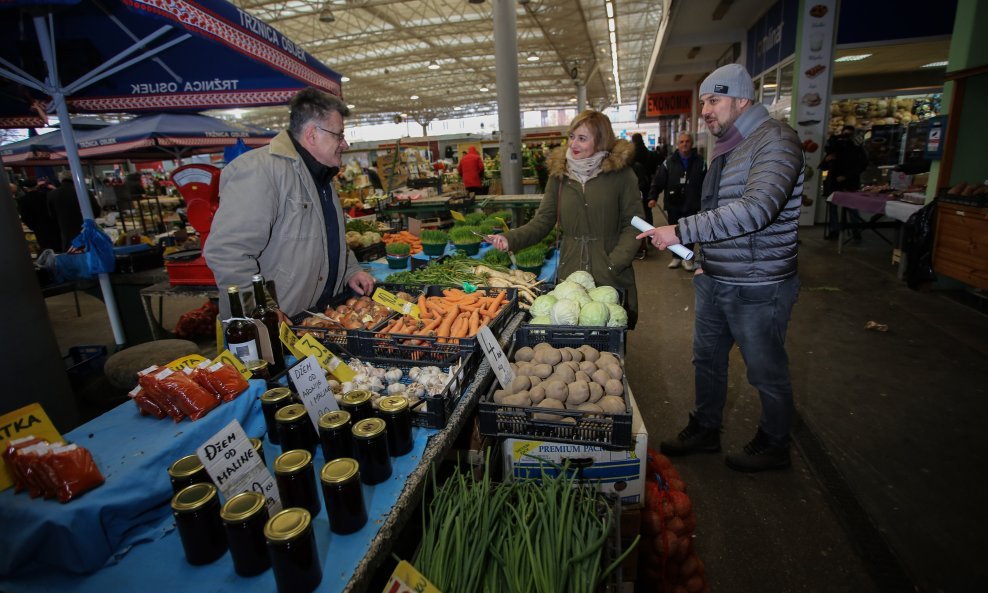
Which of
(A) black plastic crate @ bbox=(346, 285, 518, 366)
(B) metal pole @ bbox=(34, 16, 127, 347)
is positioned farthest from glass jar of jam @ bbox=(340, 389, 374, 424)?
(B) metal pole @ bbox=(34, 16, 127, 347)

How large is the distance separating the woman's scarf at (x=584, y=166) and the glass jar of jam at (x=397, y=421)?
2.09 meters

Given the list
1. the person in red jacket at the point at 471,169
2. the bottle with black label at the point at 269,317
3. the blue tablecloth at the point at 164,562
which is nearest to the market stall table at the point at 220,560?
the blue tablecloth at the point at 164,562

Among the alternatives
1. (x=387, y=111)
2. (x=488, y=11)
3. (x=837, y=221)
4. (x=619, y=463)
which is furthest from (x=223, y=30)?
(x=387, y=111)

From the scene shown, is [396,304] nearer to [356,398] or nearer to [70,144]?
[356,398]

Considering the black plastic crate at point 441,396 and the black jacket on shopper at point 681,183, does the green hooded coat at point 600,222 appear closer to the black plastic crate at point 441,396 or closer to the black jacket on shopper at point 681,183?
the black plastic crate at point 441,396

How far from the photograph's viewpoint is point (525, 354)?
2129 millimetres

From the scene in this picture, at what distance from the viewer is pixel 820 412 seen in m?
3.55

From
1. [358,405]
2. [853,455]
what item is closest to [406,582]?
[358,405]

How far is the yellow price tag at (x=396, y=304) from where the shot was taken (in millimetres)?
2276

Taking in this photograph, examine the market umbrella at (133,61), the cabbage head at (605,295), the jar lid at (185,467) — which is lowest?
the cabbage head at (605,295)

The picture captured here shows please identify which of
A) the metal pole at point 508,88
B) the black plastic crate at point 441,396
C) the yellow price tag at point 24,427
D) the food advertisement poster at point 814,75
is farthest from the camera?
the metal pole at point 508,88

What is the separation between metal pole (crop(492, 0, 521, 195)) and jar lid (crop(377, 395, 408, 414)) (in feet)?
26.4

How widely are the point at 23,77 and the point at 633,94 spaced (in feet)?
159

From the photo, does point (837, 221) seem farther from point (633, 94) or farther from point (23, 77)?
point (633, 94)
